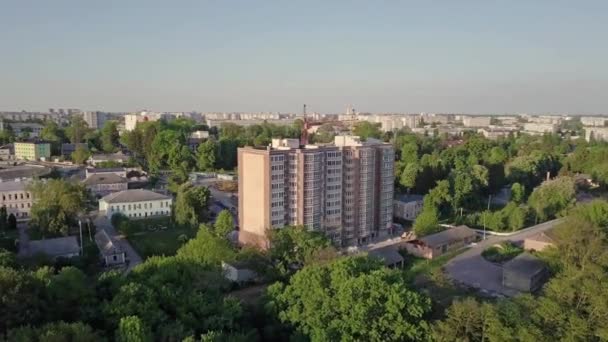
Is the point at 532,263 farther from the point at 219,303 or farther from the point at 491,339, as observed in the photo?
the point at 219,303

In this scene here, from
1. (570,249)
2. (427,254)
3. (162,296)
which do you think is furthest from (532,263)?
(162,296)

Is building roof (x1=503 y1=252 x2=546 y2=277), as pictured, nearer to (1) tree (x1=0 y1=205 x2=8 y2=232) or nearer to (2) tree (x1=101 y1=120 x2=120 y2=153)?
(1) tree (x1=0 y1=205 x2=8 y2=232)

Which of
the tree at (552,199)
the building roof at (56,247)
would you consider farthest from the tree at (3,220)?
the tree at (552,199)

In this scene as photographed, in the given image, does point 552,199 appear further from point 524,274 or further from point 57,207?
point 57,207

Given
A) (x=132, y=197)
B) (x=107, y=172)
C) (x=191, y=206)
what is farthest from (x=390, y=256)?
(x=107, y=172)

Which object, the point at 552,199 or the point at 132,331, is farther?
the point at 552,199

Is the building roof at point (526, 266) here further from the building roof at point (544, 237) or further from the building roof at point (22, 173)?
the building roof at point (22, 173)

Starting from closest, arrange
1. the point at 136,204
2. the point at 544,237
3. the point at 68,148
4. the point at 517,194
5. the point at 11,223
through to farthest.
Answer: the point at 544,237, the point at 11,223, the point at 136,204, the point at 517,194, the point at 68,148
